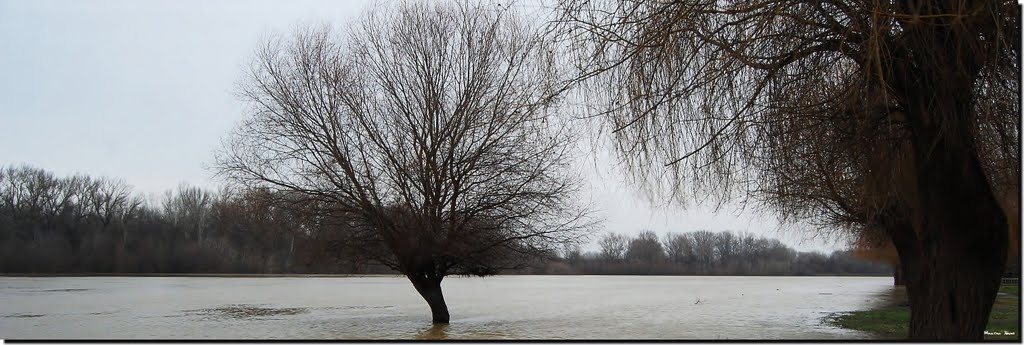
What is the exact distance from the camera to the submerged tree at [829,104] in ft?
14.3

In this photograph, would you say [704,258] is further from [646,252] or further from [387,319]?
[387,319]

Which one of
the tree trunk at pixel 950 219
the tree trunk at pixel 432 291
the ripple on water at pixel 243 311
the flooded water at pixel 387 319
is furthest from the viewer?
the ripple on water at pixel 243 311

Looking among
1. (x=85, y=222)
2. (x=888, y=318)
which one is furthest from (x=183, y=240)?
(x=888, y=318)

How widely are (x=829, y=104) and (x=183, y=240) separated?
35586mm

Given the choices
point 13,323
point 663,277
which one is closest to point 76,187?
point 13,323

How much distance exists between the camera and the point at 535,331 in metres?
13.7

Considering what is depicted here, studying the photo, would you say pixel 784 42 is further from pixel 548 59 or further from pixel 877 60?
pixel 548 59

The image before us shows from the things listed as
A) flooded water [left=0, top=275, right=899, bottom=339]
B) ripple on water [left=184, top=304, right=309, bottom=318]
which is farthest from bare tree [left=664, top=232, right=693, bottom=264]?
ripple on water [left=184, top=304, right=309, bottom=318]

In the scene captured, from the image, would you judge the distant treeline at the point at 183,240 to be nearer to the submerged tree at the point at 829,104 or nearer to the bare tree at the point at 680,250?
the bare tree at the point at 680,250

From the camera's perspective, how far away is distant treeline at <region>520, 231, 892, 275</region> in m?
36.6

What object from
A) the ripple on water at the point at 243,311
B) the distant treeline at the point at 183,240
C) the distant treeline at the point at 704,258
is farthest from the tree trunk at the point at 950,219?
the distant treeline at the point at 704,258

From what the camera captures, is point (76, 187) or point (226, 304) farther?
point (226, 304)

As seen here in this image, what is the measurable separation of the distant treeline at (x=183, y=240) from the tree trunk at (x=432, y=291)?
Answer: 115 cm

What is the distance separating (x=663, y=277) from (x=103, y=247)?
38599 mm
